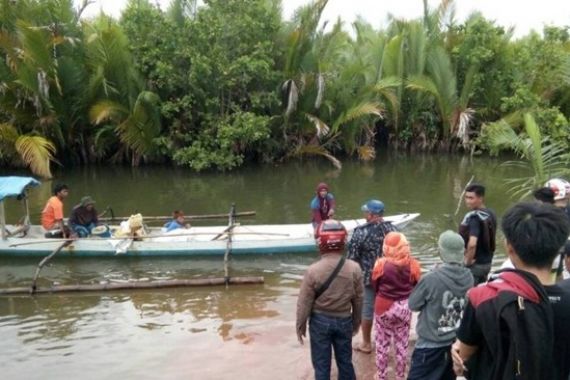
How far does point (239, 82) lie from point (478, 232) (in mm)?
16061

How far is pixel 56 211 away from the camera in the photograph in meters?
11.1

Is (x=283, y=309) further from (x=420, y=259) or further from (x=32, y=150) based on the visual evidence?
(x=32, y=150)

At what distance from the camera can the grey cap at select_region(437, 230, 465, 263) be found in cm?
421

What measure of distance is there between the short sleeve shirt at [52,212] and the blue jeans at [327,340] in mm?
7682

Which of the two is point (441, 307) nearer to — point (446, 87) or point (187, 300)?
point (187, 300)

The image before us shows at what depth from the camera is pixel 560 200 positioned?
542 cm

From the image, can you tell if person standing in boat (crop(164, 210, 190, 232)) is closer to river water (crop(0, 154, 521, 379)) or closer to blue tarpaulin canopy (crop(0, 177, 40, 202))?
river water (crop(0, 154, 521, 379))

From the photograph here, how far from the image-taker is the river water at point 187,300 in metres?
6.93

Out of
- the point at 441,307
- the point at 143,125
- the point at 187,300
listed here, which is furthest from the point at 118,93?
the point at 441,307

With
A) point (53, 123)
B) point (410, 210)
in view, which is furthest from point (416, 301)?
point (53, 123)

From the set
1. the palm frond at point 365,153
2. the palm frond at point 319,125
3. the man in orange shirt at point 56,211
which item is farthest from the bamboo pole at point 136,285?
the palm frond at point 365,153

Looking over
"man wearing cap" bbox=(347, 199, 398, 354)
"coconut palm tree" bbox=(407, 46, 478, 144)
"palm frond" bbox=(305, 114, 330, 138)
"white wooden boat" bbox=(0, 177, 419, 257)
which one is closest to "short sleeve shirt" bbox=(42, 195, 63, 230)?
"white wooden boat" bbox=(0, 177, 419, 257)

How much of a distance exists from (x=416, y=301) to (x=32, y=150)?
57.6 feet

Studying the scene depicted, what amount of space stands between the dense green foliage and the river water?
2.61m
